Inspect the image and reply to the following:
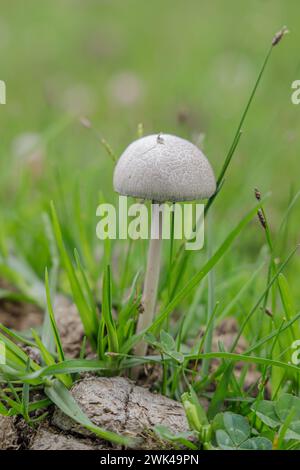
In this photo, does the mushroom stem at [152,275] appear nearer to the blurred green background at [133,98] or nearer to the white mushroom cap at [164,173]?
the white mushroom cap at [164,173]

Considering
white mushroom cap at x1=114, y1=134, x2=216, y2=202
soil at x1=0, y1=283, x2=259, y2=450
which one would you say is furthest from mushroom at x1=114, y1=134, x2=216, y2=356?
soil at x1=0, y1=283, x2=259, y2=450

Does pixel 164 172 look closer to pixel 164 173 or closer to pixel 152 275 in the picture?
pixel 164 173

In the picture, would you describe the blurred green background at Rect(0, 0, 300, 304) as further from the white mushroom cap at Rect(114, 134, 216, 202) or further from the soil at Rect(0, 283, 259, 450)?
the soil at Rect(0, 283, 259, 450)

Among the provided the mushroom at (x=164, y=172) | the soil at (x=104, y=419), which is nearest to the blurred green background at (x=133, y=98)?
the mushroom at (x=164, y=172)

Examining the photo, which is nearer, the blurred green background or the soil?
the soil

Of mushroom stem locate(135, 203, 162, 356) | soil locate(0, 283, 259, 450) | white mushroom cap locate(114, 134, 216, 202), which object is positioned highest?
white mushroom cap locate(114, 134, 216, 202)
